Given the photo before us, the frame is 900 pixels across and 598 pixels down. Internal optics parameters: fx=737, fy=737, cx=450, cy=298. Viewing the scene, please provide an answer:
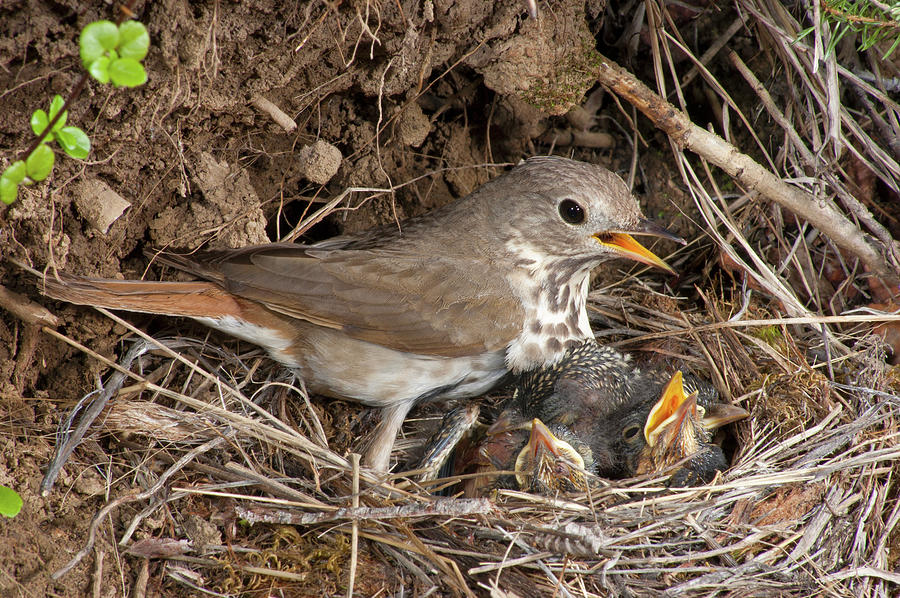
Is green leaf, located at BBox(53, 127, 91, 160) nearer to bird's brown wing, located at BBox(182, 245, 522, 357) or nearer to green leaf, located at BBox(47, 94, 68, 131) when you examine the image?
green leaf, located at BBox(47, 94, 68, 131)

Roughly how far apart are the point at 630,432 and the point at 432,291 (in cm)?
112

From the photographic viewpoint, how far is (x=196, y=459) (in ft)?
10.2

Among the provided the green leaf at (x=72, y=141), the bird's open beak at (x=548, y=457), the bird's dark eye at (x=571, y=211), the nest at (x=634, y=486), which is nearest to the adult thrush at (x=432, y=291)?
the bird's dark eye at (x=571, y=211)

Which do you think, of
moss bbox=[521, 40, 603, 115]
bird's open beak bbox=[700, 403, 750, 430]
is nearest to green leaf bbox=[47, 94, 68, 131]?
moss bbox=[521, 40, 603, 115]

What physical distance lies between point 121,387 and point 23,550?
83cm

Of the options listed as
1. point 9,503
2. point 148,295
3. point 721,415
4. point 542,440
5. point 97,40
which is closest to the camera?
point 97,40

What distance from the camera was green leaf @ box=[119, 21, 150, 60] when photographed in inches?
83.7

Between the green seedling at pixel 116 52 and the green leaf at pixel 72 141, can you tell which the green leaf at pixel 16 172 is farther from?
the green seedling at pixel 116 52

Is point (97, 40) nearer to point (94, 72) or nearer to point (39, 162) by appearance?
point (94, 72)

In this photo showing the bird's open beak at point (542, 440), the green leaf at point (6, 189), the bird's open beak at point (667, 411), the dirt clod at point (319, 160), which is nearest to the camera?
the green leaf at point (6, 189)

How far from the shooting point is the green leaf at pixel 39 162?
2.26 m

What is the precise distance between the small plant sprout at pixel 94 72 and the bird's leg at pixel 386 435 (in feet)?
6.35

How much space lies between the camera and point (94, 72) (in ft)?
6.91

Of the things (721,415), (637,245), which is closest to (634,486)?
(721,415)
